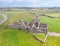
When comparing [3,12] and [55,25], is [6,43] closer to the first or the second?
[3,12]

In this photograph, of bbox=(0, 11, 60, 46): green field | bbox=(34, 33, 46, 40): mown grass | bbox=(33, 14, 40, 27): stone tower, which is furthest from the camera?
bbox=(33, 14, 40, 27): stone tower

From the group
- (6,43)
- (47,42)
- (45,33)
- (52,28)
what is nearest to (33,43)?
(47,42)

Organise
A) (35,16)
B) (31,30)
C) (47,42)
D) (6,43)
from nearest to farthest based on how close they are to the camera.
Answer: (6,43) → (47,42) → (31,30) → (35,16)

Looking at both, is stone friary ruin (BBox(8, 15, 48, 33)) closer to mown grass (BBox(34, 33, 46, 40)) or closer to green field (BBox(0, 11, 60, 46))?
green field (BBox(0, 11, 60, 46))

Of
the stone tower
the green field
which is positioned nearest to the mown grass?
the green field

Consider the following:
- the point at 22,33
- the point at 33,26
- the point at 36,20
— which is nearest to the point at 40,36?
the point at 22,33
